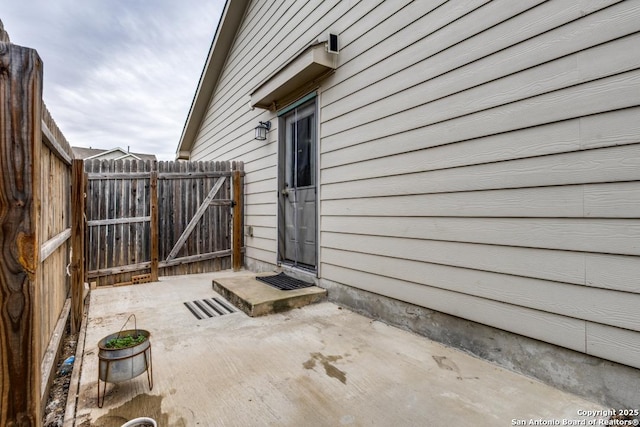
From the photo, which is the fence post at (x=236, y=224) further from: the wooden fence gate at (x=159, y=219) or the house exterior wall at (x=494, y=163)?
the house exterior wall at (x=494, y=163)

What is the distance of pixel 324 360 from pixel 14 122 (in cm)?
200

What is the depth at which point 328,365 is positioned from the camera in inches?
79.4

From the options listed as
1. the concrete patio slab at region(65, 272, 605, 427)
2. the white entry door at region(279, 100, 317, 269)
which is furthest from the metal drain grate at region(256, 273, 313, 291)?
the concrete patio slab at region(65, 272, 605, 427)

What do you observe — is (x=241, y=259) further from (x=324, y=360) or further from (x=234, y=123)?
(x=324, y=360)

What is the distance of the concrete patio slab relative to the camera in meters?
1.50

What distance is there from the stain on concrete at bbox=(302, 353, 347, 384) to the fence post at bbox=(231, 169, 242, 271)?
11.7 ft

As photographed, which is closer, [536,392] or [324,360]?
[536,392]

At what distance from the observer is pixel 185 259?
5.06m

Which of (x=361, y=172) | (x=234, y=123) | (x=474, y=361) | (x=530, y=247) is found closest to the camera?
(x=530, y=247)

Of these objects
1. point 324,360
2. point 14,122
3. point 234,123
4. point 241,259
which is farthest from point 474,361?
point 234,123

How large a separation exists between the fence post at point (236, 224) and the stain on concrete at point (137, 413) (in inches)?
149

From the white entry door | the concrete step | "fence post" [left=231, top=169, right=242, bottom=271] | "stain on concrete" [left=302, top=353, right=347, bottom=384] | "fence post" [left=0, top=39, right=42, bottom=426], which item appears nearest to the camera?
"fence post" [left=0, top=39, right=42, bottom=426]

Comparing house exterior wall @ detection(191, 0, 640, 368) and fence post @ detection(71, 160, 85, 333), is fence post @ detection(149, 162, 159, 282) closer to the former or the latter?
fence post @ detection(71, 160, 85, 333)

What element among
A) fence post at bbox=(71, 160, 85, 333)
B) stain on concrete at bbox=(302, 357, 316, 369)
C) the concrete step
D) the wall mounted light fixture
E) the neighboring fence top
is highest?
the wall mounted light fixture
